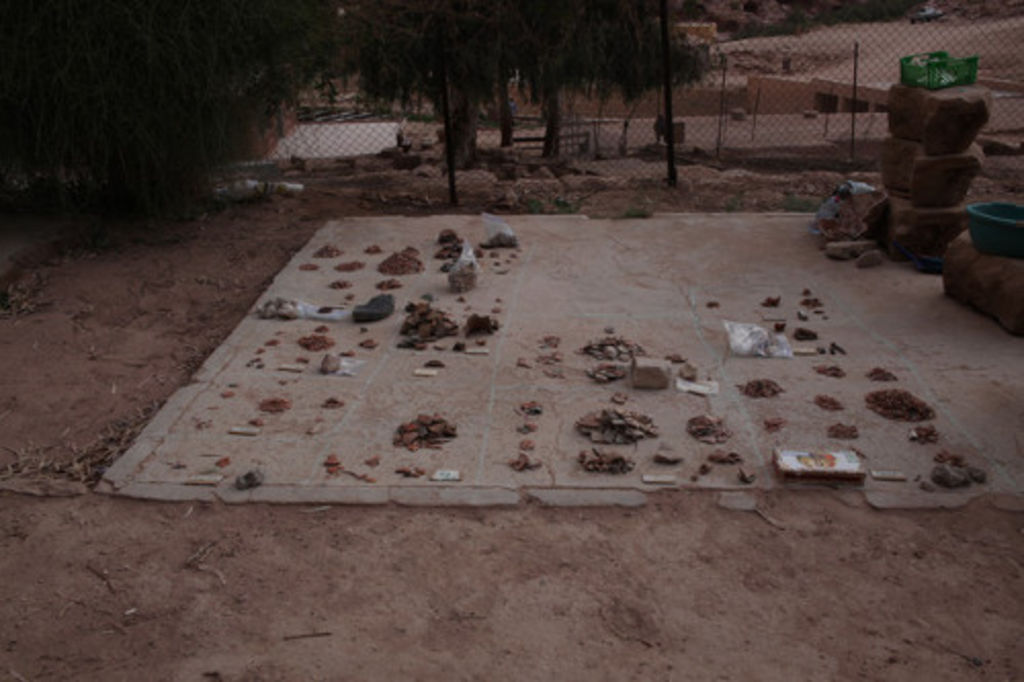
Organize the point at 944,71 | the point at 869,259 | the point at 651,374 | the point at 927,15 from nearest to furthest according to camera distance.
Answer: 1. the point at 651,374
2. the point at 944,71
3. the point at 869,259
4. the point at 927,15

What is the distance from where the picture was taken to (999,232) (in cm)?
540

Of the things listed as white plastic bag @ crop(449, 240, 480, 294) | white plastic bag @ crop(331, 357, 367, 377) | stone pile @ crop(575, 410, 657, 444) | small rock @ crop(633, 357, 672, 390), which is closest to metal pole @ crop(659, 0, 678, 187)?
white plastic bag @ crop(449, 240, 480, 294)

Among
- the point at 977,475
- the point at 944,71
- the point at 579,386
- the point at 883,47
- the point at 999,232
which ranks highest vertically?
the point at 883,47

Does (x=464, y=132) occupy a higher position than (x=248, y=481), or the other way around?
(x=464, y=132)

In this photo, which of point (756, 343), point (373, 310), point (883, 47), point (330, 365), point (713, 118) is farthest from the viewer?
point (883, 47)

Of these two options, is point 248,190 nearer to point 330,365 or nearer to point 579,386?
point 330,365

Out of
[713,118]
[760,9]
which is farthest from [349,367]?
[760,9]

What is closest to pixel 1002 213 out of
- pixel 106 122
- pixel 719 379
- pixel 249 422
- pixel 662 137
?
pixel 719 379

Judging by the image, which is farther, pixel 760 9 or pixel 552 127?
pixel 760 9

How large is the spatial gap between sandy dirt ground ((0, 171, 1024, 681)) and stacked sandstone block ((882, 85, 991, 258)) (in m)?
3.31

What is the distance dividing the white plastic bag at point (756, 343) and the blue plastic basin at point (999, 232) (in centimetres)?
146

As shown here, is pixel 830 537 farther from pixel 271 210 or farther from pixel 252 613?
pixel 271 210

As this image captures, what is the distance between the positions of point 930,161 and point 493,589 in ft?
15.8

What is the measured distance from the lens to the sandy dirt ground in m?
2.99
